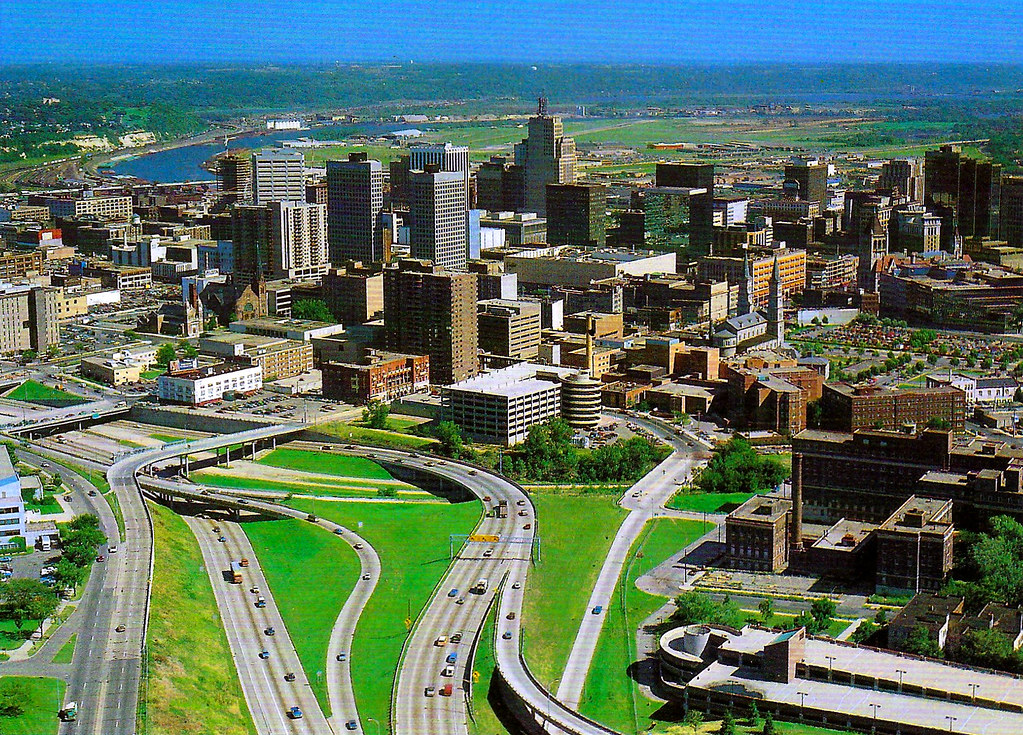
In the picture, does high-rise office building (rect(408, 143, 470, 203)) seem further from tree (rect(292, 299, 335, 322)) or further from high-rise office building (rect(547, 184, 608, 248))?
tree (rect(292, 299, 335, 322))

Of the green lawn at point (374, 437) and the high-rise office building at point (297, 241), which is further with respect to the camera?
the high-rise office building at point (297, 241)

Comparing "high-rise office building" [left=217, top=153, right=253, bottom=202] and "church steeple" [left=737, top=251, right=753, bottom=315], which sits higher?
"high-rise office building" [left=217, top=153, right=253, bottom=202]

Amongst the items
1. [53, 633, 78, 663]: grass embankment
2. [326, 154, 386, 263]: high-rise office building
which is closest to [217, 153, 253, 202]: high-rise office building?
[326, 154, 386, 263]: high-rise office building

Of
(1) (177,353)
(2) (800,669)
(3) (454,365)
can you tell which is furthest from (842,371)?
(2) (800,669)

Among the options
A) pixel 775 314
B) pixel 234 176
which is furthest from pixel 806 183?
pixel 775 314

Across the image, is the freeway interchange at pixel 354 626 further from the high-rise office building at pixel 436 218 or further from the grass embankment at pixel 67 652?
the high-rise office building at pixel 436 218

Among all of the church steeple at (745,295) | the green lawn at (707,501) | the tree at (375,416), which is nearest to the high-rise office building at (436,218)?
the church steeple at (745,295)
